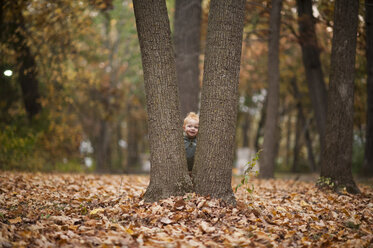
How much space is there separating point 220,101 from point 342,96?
145 inches

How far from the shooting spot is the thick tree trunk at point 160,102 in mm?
4645

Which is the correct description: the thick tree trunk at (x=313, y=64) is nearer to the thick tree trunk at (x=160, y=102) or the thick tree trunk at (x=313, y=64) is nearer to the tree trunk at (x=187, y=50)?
the tree trunk at (x=187, y=50)

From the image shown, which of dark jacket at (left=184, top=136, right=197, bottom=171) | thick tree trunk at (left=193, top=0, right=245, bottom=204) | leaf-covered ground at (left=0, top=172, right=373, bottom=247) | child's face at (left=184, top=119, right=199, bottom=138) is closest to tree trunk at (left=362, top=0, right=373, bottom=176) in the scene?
leaf-covered ground at (left=0, top=172, right=373, bottom=247)

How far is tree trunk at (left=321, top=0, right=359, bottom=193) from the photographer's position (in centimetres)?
695

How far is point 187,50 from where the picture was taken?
9648 mm

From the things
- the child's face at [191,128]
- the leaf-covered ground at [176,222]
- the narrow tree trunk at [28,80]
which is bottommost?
the leaf-covered ground at [176,222]

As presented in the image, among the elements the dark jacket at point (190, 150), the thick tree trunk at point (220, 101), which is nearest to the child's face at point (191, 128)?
the dark jacket at point (190, 150)

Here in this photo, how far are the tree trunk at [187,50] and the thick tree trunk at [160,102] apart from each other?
483cm

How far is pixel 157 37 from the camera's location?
4.66m

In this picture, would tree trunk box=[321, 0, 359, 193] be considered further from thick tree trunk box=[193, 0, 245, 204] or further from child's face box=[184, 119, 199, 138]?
thick tree trunk box=[193, 0, 245, 204]

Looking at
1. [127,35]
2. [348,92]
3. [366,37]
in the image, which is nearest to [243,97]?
[127,35]

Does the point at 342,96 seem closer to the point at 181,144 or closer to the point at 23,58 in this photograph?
the point at 181,144

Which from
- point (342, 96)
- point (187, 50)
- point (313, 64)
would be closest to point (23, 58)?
point (187, 50)

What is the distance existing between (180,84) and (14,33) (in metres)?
6.21
